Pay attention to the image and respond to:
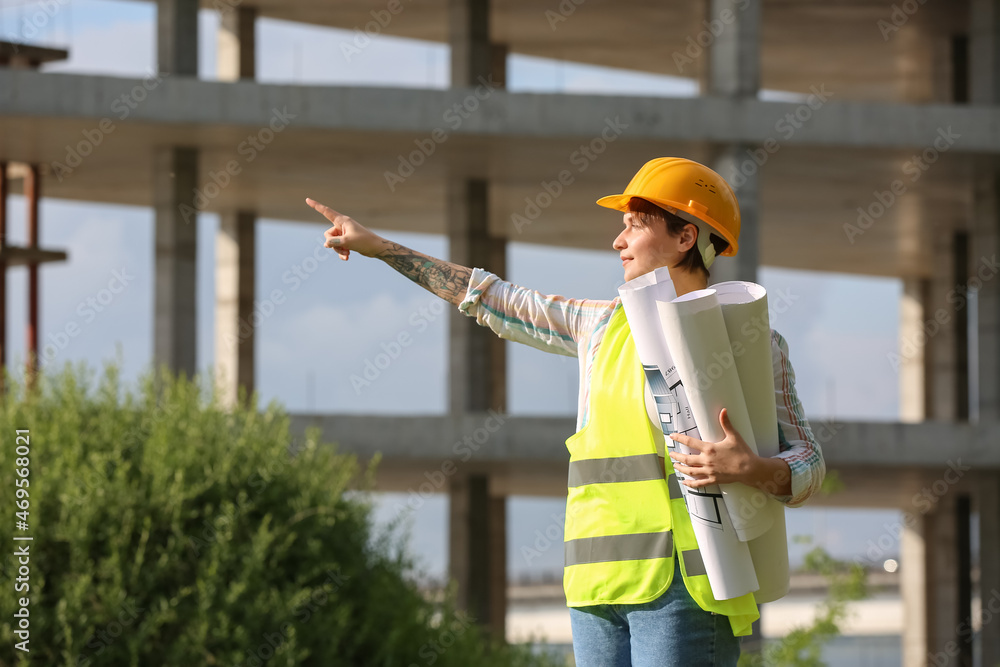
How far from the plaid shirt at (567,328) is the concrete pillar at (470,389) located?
51.0 ft

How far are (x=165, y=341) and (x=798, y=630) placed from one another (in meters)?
9.51

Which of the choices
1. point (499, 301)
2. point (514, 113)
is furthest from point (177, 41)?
point (499, 301)

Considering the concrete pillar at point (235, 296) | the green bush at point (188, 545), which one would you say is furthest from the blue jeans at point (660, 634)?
the concrete pillar at point (235, 296)

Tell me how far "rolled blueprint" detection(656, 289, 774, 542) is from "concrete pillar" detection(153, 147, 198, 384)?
1559 cm

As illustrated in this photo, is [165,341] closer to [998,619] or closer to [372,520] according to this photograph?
[372,520]

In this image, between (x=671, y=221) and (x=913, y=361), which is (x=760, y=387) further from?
(x=913, y=361)

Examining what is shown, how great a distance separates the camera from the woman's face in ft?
10.5

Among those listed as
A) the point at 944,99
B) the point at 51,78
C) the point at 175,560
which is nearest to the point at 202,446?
the point at 175,560

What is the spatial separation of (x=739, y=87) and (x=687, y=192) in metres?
14.9

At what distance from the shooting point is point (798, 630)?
15.0 m

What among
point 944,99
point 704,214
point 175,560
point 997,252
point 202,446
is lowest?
point 175,560

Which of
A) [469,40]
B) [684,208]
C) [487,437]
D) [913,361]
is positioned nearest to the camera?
[684,208]

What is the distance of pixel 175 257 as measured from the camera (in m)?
18.5

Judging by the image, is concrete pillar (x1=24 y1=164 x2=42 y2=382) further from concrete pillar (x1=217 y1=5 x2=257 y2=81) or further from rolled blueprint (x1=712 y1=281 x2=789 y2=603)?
rolled blueprint (x1=712 y1=281 x2=789 y2=603)
